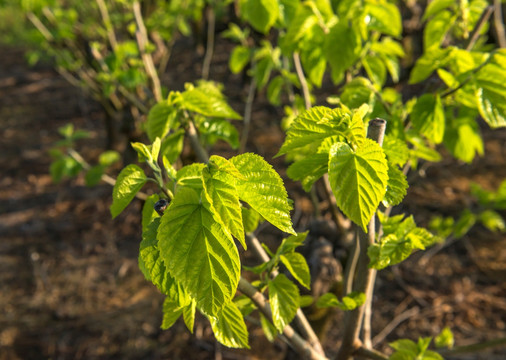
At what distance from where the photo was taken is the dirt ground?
2.79 metres

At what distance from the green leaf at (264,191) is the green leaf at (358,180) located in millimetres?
103

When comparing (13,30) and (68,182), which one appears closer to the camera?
(68,182)

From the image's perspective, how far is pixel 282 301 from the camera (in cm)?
109

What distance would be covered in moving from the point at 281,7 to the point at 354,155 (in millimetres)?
1095

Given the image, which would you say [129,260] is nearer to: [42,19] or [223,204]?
[42,19]

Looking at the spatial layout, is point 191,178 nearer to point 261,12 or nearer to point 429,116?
point 429,116

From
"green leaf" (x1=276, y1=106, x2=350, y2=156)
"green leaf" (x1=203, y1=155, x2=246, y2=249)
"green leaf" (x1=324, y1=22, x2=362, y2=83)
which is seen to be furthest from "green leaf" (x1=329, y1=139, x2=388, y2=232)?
"green leaf" (x1=324, y1=22, x2=362, y2=83)

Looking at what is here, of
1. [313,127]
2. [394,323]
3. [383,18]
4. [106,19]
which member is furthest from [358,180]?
[106,19]

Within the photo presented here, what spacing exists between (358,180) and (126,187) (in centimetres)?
49

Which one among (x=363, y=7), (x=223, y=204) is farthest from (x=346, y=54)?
(x=223, y=204)

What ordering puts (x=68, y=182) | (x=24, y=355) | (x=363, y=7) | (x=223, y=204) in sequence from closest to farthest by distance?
1. (x=223, y=204)
2. (x=363, y=7)
3. (x=24, y=355)
4. (x=68, y=182)

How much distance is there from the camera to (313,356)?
1314 mm

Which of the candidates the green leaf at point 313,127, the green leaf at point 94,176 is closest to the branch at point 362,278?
the green leaf at point 313,127

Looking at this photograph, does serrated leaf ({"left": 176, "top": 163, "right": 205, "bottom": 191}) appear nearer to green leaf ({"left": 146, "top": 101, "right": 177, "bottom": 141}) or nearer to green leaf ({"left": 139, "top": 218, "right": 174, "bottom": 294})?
green leaf ({"left": 139, "top": 218, "right": 174, "bottom": 294})
